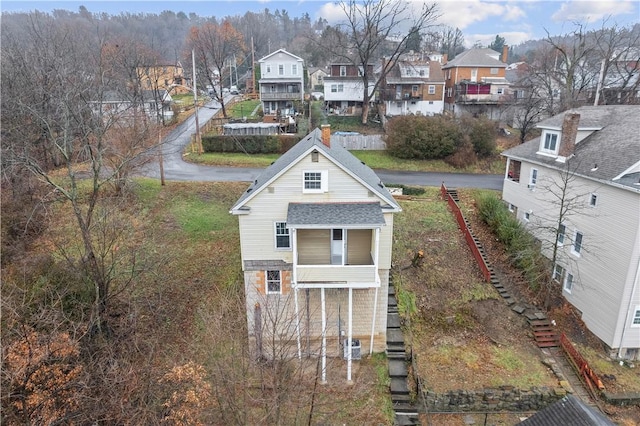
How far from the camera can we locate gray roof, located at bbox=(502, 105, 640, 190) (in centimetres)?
1942

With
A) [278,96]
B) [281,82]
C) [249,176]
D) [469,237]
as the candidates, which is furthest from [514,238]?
[281,82]

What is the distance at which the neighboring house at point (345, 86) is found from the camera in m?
52.9

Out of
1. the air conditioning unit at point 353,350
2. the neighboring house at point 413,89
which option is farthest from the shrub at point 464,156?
the air conditioning unit at point 353,350

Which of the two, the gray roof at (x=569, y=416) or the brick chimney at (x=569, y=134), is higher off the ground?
the brick chimney at (x=569, y=134)

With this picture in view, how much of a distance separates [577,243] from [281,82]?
137ft

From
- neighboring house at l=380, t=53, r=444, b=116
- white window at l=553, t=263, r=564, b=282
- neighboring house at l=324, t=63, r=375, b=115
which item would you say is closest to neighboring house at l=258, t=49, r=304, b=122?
neighboring house at l=324, t=63, r=375, b=115

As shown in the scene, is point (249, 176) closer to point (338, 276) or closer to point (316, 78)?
point (338, 276)

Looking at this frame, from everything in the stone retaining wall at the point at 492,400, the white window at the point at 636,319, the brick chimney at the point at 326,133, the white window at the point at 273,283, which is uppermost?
the brick chimney at the point at 326,133

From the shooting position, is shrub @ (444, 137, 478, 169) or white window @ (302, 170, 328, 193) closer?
white window @ (302, 170, 328, 193)

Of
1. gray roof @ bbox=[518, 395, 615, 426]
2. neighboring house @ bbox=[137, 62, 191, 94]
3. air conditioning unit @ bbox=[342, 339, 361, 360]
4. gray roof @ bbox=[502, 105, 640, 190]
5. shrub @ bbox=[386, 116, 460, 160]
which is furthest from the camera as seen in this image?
neighboring house @ bbox=[137, 62, 191, 94]

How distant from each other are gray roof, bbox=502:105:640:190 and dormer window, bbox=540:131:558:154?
45cm

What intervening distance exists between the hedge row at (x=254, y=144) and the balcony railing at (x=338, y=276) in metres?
25.9

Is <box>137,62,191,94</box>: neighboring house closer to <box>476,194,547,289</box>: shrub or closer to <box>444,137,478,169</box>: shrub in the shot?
<box>476,194,547,289</box>: shrub

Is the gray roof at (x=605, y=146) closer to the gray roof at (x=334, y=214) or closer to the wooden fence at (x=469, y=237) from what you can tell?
the wooden fence at (x=469, y=237)
